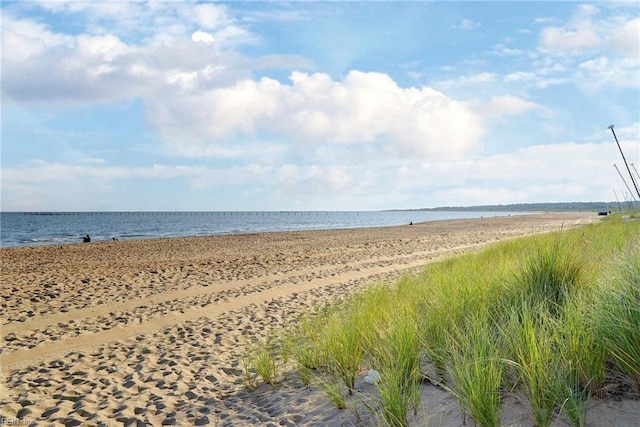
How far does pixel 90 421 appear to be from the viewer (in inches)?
176

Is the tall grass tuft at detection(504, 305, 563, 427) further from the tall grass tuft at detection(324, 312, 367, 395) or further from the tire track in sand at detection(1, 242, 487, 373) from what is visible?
the tire track in sand at detection(1, 242, 487, 373)

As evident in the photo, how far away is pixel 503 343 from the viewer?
3840mm

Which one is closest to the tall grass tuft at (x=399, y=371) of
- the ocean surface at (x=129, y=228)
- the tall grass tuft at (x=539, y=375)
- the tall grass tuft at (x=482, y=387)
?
the tall grass tuft at (x=482, y=387)

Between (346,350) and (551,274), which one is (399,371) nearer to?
(346,350)

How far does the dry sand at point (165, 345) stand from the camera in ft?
14.5

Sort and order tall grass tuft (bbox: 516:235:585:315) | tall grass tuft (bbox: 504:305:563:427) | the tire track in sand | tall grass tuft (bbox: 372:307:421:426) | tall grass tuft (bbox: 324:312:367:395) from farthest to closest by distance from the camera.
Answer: the tire track in sand → tall grass tuft (bbox: 516:235:585:315) → tall grass tuft (bbox: 324:312:367:395) → tall grass tuft (bbox: 372:307:421:426) → tall grass tuft (bbox: 504:305:563:427)

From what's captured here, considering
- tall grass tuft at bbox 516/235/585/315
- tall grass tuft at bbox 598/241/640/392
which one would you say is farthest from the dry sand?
tall grass tuft at bbox 516/235/585/315

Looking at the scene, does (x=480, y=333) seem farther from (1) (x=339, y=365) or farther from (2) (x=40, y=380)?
(2) (x=40, y=380)

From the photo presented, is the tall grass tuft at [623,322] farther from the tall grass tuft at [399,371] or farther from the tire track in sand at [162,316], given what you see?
the tire track in sand at [162,316]

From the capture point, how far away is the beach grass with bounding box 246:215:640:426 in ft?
10.7

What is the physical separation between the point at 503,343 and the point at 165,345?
17.8 feet

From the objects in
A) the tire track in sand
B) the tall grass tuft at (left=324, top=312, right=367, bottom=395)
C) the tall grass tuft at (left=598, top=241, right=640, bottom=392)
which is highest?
the tall grass tuft at (left=598, top=241, right=640, bottom=392)

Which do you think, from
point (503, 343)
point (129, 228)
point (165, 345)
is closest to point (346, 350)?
point (503, 343)

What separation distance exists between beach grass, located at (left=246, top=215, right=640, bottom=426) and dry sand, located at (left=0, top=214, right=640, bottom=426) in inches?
8.0
